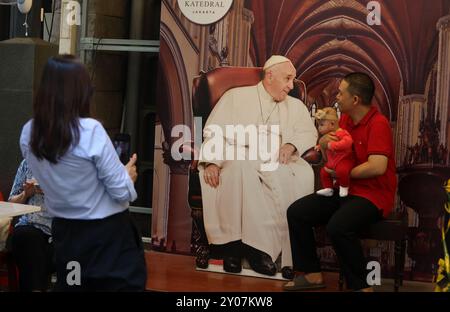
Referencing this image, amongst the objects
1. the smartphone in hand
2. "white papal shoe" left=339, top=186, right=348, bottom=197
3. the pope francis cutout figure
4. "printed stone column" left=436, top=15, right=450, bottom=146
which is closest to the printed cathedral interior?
"printed stone column" left=436, top=15, right=450, bottom=146

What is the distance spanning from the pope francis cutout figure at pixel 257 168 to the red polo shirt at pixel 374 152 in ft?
1.38

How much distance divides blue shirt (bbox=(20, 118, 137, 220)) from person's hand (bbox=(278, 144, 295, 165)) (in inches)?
91.4

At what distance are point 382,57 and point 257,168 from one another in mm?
1205

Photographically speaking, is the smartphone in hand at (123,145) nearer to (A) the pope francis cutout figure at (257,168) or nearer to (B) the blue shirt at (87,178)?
(A) the pope francis cutout figure at (257,168)

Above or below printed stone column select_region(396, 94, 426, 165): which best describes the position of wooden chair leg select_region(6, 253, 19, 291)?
below

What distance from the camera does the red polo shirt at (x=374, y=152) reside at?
5383mm

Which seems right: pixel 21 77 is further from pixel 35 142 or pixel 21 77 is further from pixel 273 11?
pixel 35 142

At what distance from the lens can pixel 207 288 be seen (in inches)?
224

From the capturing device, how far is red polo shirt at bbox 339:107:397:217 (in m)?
5.38

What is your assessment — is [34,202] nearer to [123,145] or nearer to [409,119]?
[123,145]

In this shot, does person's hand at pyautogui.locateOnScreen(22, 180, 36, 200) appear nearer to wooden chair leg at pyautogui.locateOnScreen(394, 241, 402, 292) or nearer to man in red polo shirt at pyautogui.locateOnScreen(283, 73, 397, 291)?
man in red polo shirt at pyautogui.locateOnScreen(283, 73, 397, 291)

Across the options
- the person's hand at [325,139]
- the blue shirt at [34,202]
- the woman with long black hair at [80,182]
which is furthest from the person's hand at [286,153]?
the woman with long black hair at [80,182]

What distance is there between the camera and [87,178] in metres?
3.60

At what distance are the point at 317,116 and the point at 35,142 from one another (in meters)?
2.56
